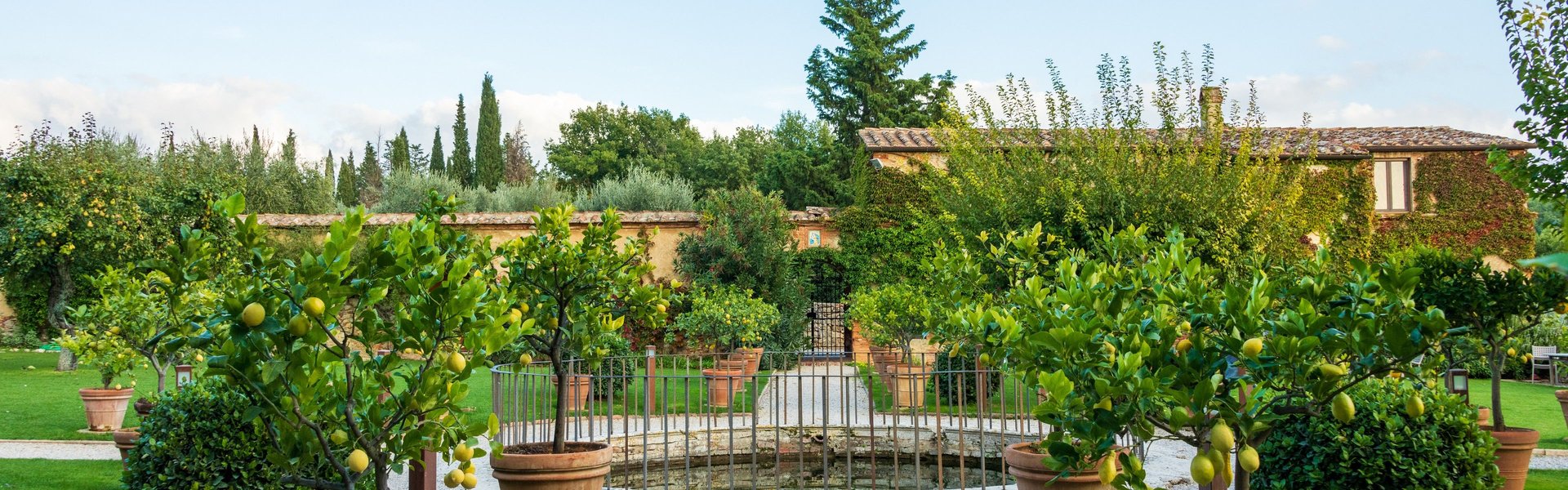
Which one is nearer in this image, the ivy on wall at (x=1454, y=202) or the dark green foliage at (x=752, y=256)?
the dark green foliage at (x=752, y=256)

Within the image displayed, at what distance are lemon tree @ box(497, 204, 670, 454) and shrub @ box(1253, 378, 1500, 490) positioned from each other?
3529 mm

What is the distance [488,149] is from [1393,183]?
29611 millimetres

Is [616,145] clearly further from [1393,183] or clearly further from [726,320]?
[1393,183]

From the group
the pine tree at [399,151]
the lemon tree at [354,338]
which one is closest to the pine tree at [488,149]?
the pine tree at [399,151]

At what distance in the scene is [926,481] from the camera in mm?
9008

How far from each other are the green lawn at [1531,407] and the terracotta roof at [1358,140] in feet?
17.4

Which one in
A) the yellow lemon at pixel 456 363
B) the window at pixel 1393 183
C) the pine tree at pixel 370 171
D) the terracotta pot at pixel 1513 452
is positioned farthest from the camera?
the pine tree at pixel 370 171

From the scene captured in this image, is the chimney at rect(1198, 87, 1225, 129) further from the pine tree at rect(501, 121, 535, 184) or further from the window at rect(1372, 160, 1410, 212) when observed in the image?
the pine tree at rect(501, 121, 535, 184)

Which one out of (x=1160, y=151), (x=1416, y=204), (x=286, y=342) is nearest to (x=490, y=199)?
(x=1160, y=151)

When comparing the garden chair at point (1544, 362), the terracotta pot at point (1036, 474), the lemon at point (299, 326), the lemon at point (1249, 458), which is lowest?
the garden chair at point (1544, 362)

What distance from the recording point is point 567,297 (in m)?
5.25

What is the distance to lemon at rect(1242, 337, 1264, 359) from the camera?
8.77 ft

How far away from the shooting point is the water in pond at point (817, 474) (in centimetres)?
881

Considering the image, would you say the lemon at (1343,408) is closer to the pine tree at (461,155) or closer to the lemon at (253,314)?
the lemon at (253,314)
